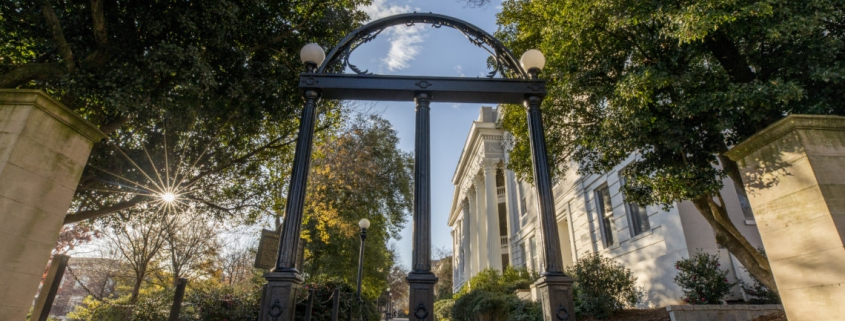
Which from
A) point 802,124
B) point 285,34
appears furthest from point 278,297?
point 285,34

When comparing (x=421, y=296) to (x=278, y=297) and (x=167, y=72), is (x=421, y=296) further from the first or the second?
(x=167, y=72)

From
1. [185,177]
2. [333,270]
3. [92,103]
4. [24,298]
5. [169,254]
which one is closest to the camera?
[24,298]

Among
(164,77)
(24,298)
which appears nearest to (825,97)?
(24,298)

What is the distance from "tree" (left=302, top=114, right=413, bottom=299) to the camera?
14758 millimetres

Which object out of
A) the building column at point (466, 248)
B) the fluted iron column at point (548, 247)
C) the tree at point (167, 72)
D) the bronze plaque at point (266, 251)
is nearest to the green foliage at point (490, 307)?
the bronze plaque at point (266, 251)

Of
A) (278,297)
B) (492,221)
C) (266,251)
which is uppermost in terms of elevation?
(492,221)

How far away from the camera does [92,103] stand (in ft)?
20.8

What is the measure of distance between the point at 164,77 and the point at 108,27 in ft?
3.32

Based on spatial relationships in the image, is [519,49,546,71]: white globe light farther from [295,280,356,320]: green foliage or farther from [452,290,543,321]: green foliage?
[295,280,356,320]: green foliage

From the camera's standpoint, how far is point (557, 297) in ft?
11.8

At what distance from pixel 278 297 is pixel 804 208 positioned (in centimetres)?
495

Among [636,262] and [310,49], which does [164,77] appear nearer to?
[310,49]

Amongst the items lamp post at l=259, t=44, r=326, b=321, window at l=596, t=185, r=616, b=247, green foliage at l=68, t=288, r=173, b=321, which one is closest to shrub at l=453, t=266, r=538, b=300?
window at l=596, t=185, r=616, b=247

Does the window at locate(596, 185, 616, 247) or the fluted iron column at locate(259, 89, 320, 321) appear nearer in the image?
the fluted iron column at locate(259, 89, 320, 321)
